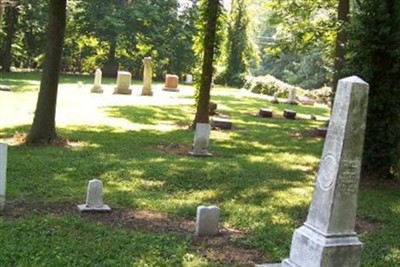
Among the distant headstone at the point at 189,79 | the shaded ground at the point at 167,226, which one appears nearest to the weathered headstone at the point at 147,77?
the distant headstone at the point at 189,79

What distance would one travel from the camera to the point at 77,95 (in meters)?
27.9

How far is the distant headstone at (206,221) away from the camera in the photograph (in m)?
7.66

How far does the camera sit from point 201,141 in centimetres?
1400

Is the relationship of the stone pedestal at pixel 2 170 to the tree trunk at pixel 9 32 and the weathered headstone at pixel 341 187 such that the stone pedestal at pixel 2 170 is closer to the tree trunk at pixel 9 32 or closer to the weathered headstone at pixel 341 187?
the weathered headstone at pixel 341 187

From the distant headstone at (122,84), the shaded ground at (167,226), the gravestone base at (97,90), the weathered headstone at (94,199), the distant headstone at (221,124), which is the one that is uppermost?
the distant headstone at (122,84)

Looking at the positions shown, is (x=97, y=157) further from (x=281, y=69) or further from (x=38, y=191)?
(x=281, y=69)

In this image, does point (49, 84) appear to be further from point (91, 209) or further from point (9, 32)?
point (9, 32)

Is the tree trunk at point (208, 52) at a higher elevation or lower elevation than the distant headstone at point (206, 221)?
higher

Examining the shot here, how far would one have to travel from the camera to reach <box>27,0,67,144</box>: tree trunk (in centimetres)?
1384

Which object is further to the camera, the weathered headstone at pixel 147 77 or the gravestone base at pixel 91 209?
the weathered headstone at pixel 147 77

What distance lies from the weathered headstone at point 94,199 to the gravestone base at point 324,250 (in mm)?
3649

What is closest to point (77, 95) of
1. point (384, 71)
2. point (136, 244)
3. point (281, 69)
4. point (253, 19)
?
point (384, 71)

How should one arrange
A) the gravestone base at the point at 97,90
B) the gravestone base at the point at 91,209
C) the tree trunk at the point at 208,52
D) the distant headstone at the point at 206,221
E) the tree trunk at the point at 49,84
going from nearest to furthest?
1. the distant headstone at the point at 206,221
2. the gravestone base at the point at 91,209
3. the tree trunk at the point at 49,84
4. the tree trunk at the point at 208,52
5. the gravestone base at the point at 97,90

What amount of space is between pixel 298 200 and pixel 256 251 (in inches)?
124
